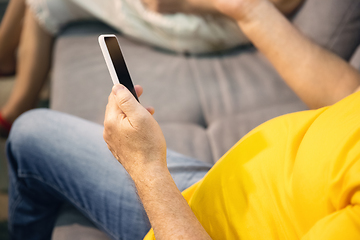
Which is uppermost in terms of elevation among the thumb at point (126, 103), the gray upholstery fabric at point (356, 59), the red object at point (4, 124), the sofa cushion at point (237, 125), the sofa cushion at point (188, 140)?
the gray upholstery fabric at point (356, 59)

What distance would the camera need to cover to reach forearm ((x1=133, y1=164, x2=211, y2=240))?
430 mm

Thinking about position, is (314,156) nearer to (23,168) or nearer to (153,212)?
(153,212)

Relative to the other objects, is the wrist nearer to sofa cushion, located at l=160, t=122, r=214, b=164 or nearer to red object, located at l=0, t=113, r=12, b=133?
sofa cushion, located at l=160, t=122, r=214, b=164

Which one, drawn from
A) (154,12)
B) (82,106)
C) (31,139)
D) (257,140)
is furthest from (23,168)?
(154,12)

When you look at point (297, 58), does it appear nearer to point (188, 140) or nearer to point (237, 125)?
point (237, 125)

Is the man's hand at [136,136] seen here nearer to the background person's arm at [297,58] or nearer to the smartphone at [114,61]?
the smartphone at [114,61]

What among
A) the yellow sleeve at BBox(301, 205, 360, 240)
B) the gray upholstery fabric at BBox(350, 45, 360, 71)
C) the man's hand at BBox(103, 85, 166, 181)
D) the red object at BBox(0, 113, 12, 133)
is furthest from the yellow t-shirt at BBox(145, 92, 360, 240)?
the red object at BBox(0, 113, 12, 133)

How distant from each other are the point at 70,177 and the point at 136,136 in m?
0.26

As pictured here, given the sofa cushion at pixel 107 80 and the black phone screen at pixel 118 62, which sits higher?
the black phone screen at pixel 118 62

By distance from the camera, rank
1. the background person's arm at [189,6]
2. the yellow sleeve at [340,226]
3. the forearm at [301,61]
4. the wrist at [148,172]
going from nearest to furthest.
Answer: the yellow sleeve at [340,226] < the wrist at [148,172] < the forearm at [301,61] < the background person's arm at [189,6]

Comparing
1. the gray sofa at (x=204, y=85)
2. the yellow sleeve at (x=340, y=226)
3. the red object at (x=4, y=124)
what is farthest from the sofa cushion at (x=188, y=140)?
the red object at (x=4, y=124)

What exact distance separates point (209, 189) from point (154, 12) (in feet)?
2.60

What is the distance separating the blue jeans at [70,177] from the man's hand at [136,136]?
13cm

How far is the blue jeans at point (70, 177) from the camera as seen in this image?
2.00ft
